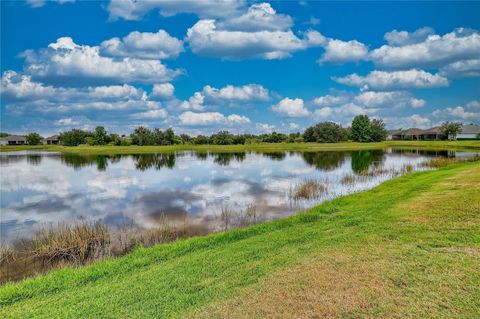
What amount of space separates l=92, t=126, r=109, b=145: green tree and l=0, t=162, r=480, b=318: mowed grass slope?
118605 millimetres

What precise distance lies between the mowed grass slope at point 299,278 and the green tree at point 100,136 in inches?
4669

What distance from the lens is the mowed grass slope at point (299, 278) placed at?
5.78 m

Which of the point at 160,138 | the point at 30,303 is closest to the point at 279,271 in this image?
the point at 30,303

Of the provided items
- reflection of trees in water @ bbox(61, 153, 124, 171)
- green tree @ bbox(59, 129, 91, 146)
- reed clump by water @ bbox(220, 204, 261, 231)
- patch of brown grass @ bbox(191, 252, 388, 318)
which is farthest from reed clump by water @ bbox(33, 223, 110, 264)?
green tree @ bbox(59, 129, 91, 146)

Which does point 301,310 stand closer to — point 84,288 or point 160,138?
point 84,288

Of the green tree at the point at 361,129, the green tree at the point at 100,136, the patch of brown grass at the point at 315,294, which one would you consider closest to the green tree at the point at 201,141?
the green tree at the point at 100,136

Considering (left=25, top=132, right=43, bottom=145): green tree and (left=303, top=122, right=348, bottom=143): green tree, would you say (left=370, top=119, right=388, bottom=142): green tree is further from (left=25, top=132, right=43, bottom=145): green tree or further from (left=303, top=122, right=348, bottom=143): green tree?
(left=25, top=132, right=43, bottom=145): green tree

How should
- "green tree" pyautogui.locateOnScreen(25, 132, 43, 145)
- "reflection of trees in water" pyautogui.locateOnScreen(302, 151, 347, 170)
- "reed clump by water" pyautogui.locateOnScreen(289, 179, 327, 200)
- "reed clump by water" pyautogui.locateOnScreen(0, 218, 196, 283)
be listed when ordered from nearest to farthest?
"reed clump by water" pyautogui.locateOnScreen(0, 218, 196, 283) → "reed clump by water" pyautogui.locateOnScreen(289, 179, 327, 200) → "reflection of trees in water" pyautogui.locateOnScreen(302, 151, 347, 170) → "green tree" pyautogui.locateOnScreen(25, 132, 43, 145)

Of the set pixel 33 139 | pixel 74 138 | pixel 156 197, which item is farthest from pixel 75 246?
pixel 33 139

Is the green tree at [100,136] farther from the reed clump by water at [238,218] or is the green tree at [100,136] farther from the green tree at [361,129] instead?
the reed clump by water at [238,218]

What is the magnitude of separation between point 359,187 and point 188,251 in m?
18.9

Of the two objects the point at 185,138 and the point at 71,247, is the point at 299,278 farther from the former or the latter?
the point at 185,138

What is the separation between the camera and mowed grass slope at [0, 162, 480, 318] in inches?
228

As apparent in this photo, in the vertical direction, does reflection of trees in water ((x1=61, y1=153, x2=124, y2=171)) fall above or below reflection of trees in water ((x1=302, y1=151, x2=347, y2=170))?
above
